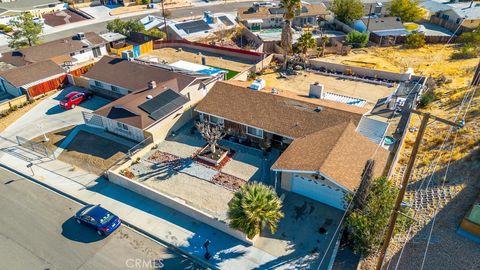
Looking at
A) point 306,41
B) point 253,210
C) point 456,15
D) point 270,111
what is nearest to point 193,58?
point 306,41

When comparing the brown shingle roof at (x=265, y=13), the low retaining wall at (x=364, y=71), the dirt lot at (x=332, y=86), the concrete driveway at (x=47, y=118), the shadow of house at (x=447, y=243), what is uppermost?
the brown shingle roof at (x=265, y=13)

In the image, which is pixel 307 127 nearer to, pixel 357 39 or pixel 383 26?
pixel 357 39

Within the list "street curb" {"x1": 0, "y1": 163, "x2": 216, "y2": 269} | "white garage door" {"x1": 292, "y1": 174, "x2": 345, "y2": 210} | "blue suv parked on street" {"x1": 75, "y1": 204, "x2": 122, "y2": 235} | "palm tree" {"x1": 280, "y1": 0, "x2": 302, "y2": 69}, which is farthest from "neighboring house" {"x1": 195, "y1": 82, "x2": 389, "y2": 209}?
"palm tree" {"x1": 280, "y1": 0, "x2": 302, "y2": 69}

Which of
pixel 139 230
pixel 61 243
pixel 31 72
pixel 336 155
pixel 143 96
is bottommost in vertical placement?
pixel 61 243

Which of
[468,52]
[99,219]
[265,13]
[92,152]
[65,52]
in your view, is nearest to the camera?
[99,219]

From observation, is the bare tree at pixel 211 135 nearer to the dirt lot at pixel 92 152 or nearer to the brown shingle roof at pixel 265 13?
the dirt lot at pixel 92 152

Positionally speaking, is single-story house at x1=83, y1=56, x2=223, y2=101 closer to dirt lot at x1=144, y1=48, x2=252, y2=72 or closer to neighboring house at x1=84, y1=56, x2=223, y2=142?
neighboring house at x1=84, y1=56, x2=223, y2=142

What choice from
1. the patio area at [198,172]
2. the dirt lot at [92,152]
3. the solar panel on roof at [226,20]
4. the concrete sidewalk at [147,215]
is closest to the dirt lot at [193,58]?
the solar panel on roof at [226,20]
